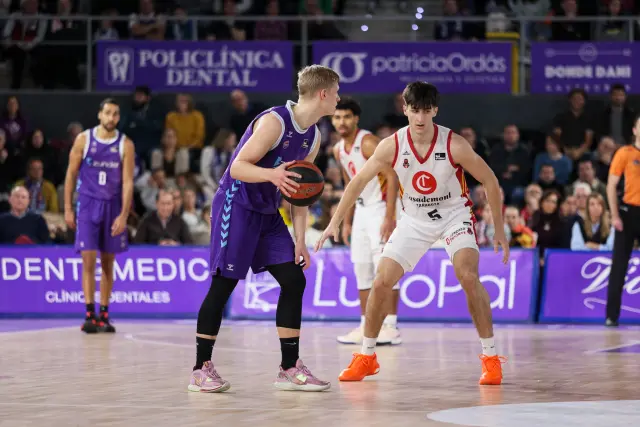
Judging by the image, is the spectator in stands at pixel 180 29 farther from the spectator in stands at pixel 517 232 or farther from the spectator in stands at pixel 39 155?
the spectator in stands at pixel 517 232

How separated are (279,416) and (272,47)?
45.1 ft

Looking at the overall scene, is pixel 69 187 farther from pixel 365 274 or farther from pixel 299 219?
pixel 299 219

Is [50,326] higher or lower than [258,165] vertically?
lower

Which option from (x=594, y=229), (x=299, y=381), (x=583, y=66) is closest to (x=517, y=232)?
(x=594, y=229)

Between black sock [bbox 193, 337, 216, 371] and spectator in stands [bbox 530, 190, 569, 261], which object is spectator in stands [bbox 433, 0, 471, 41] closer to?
spectator in stands [bbox 530, 190, 569, 261]

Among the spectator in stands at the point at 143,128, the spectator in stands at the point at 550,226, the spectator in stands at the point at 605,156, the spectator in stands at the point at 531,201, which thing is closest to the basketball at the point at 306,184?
the spectator in stands at the point at 550,226

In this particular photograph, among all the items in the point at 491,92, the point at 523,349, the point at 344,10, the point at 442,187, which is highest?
the point at 344,10

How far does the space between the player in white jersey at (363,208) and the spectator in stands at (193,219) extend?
16.2 ft

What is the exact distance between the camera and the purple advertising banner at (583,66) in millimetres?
19266

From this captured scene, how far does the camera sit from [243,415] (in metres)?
6.59

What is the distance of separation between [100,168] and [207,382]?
5.46 m

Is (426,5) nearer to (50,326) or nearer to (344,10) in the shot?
(344,10)

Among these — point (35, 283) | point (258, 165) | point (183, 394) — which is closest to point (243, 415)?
point (183, 394)

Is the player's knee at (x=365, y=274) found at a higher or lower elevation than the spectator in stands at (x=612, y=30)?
lower
